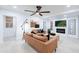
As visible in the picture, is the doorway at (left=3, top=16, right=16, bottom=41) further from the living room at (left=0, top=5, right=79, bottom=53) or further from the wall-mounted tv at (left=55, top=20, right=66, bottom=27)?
the wall-mounted tv at (left=55, top=20, right=66, bottom=27)

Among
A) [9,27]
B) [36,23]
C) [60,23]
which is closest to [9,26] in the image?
[9,27]

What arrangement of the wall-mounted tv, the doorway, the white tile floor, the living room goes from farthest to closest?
the wall-mounted tv < the doorway < the living room < the white tile floor

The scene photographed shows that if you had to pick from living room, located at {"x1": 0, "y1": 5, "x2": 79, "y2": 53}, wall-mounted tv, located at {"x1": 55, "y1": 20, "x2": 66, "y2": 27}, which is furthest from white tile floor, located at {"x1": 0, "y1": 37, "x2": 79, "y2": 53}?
wall-mounted tv, located at {"x1": 55, "y1": 20, "x2": 66, "y2": 27}

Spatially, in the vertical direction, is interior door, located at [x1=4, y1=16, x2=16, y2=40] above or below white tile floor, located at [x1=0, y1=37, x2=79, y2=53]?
above

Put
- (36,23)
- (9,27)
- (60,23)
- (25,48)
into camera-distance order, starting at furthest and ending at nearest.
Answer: (36,23)
(60,23)
(9,27)
(25,48)

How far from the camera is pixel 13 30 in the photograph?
32.7 ft

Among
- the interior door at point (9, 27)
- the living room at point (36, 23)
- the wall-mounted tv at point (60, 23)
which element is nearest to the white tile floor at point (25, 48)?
the living room at point (36, 23)

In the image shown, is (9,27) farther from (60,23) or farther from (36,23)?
(60,23)

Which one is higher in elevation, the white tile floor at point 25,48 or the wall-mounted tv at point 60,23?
the wall-mounted tv at point 60,23

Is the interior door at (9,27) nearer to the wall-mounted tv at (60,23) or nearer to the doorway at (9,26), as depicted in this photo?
the doorway at (9,26)
